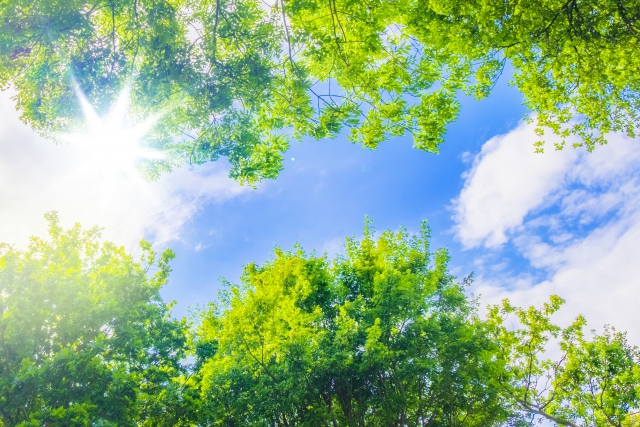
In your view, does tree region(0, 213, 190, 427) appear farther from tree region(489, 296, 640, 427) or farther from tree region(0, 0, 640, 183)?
tree region(489, 296, 640, 427)

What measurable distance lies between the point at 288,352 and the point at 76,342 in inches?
246

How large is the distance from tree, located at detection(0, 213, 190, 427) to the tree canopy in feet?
0.12

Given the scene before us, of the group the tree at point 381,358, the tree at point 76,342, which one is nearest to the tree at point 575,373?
the tree at point 381,358

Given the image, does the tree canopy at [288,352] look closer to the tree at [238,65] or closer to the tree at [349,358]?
the tree at [349,358]

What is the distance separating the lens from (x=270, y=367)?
12898mm

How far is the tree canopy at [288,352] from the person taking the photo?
8.89 m

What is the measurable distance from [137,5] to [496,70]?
8.16 m

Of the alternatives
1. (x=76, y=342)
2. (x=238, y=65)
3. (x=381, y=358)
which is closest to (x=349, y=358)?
(x=381, y=358)

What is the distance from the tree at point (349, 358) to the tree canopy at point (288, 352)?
0.06 metres

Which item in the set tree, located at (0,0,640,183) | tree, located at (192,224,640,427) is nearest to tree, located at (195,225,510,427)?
tree, located at (192,224,640,427)

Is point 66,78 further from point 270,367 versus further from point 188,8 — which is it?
point 270,367

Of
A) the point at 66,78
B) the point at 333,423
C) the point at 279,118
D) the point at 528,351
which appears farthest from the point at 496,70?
the point at 528,351

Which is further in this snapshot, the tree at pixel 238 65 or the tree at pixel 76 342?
the tree at pixel 76 342

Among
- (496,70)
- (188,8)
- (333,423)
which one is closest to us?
(188,8)
